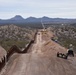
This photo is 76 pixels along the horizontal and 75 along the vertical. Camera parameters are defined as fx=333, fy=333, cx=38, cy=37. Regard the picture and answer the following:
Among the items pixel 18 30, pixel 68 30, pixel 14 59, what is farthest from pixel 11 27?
pixel 14 59

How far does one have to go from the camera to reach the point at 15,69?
53.9 feet

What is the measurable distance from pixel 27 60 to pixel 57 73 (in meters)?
3.32

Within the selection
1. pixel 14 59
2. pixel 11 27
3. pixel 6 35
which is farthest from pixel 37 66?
pixel 11 27

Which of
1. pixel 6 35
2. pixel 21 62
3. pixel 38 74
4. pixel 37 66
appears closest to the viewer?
pixel 38 74

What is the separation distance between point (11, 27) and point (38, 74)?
115093 mm

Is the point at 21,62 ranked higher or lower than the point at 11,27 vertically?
higher

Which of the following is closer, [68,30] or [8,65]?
[8,65]

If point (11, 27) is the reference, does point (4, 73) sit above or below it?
above

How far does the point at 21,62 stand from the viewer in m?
18.5

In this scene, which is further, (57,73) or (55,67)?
(55,67)

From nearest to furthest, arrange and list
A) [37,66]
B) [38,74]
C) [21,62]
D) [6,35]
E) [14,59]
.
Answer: [38,74], [37,66], [21,62], [14,59], [6,35]

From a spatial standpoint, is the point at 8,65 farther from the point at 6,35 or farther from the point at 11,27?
the point at 11,27

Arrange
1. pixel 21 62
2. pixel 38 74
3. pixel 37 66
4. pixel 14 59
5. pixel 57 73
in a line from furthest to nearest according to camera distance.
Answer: pixel 14 59
pixel 21 62
pixel 37 66
pixel 57 73
pixel 38 74

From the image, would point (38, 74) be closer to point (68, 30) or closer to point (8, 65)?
point (8, 65)
